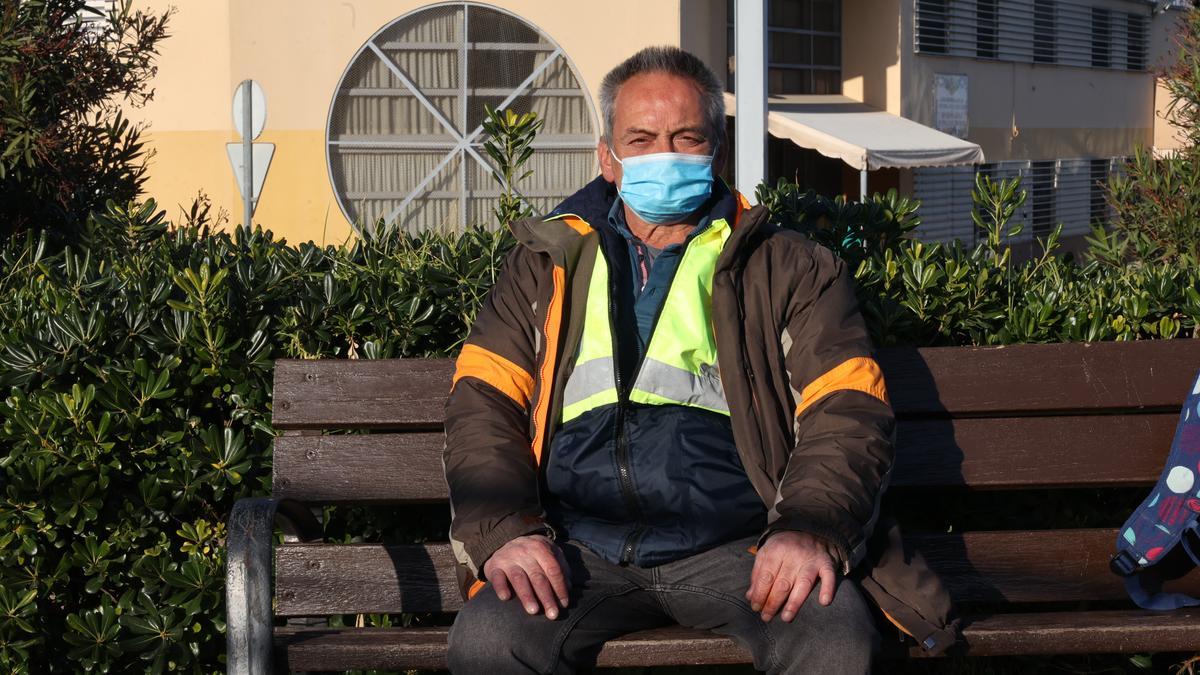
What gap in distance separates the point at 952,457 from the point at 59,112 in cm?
435

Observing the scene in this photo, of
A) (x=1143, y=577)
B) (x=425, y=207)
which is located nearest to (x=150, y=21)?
(x=1143, y=577)

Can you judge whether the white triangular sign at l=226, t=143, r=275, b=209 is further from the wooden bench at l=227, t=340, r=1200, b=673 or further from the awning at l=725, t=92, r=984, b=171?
A: the wooden bench at l=227, t=340, r=1200, b=673

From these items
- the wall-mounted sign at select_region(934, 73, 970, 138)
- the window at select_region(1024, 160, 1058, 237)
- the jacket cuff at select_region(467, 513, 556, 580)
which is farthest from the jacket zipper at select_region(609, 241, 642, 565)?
the window at select_region(1024, 160, 1058, 237)

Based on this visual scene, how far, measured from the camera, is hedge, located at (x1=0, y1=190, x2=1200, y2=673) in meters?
4.27

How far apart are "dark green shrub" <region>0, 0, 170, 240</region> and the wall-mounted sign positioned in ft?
68.8

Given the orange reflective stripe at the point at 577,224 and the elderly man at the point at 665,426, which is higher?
the orange reflective stripe at the point at 577,224

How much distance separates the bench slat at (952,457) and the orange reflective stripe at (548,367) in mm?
396

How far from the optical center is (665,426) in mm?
3809

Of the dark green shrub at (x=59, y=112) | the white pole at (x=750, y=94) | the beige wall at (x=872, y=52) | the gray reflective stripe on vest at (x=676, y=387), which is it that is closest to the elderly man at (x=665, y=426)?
the gray reflective stripe on vest at (x=676, y=387)

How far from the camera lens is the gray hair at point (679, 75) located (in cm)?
412

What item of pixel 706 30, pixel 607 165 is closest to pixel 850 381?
pixel 607 165

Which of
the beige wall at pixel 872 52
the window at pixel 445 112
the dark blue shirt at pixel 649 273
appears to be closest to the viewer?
the dark blue shirt at pixel 649 273

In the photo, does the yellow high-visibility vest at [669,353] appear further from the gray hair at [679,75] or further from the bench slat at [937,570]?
the bench slat at [937,570]

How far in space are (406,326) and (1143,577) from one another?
2.06 meters
